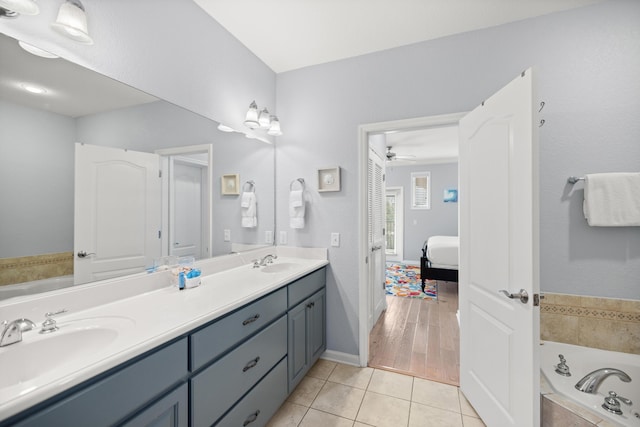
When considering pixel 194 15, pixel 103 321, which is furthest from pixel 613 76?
pixel 103 321

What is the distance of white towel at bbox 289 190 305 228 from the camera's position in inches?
96.3

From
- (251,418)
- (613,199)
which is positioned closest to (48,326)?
(251,418)

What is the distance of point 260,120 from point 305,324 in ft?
5.63

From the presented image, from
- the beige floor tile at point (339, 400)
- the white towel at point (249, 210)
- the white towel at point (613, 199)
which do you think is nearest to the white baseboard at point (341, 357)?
the beige floor tile at point (339, 400)

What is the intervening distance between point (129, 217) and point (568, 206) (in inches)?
106

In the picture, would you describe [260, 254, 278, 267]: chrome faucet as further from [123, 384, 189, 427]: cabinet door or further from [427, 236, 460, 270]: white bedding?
[427, 236, 460, 270]: white bedding

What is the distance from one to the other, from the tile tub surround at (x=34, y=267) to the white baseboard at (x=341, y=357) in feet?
6.50

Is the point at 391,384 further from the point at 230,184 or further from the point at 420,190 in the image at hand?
the point at 420,190

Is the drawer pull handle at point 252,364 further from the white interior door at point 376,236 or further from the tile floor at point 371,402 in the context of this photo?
the white interior door at point 376,236

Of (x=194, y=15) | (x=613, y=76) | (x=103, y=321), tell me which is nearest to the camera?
(x=103, y=321)

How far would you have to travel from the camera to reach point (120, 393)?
857mm

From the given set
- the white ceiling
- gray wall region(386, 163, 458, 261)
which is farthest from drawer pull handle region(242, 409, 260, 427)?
gray wall region(386, 163, 458, 261)

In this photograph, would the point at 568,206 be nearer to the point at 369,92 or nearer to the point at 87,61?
the point at 369,92

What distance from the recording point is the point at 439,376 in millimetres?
2193
